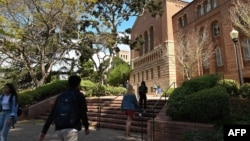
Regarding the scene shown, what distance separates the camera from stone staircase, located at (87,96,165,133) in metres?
10.8

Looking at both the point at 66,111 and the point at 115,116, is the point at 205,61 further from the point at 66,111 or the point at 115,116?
the point at 66,111

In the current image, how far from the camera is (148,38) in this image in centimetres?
5362

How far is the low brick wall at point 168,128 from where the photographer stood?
7.38 m

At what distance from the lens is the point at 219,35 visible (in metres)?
32.0

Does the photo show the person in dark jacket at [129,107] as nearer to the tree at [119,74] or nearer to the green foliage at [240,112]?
the green foliage at [240,112]

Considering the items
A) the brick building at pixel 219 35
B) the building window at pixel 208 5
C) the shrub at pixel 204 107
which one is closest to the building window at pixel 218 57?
the brick building at pixel 219 35

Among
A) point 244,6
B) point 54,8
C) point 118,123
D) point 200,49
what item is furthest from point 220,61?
point 118,123

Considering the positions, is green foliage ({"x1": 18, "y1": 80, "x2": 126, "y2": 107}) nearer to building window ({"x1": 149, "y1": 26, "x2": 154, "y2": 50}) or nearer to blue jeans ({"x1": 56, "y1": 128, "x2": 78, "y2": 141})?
blue jeans ({"x1": 56, "y1": 128, "x2": 78, "y2": 141})

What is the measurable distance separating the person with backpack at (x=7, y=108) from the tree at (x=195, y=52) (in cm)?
2833

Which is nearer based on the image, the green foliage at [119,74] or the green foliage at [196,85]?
the green foliage at [196,85]

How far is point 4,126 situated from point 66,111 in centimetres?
324

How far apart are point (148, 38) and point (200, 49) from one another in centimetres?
2227

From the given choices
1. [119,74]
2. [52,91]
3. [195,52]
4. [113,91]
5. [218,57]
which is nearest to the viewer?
[52,91]

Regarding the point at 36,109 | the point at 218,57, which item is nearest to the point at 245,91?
the point at 36,109
